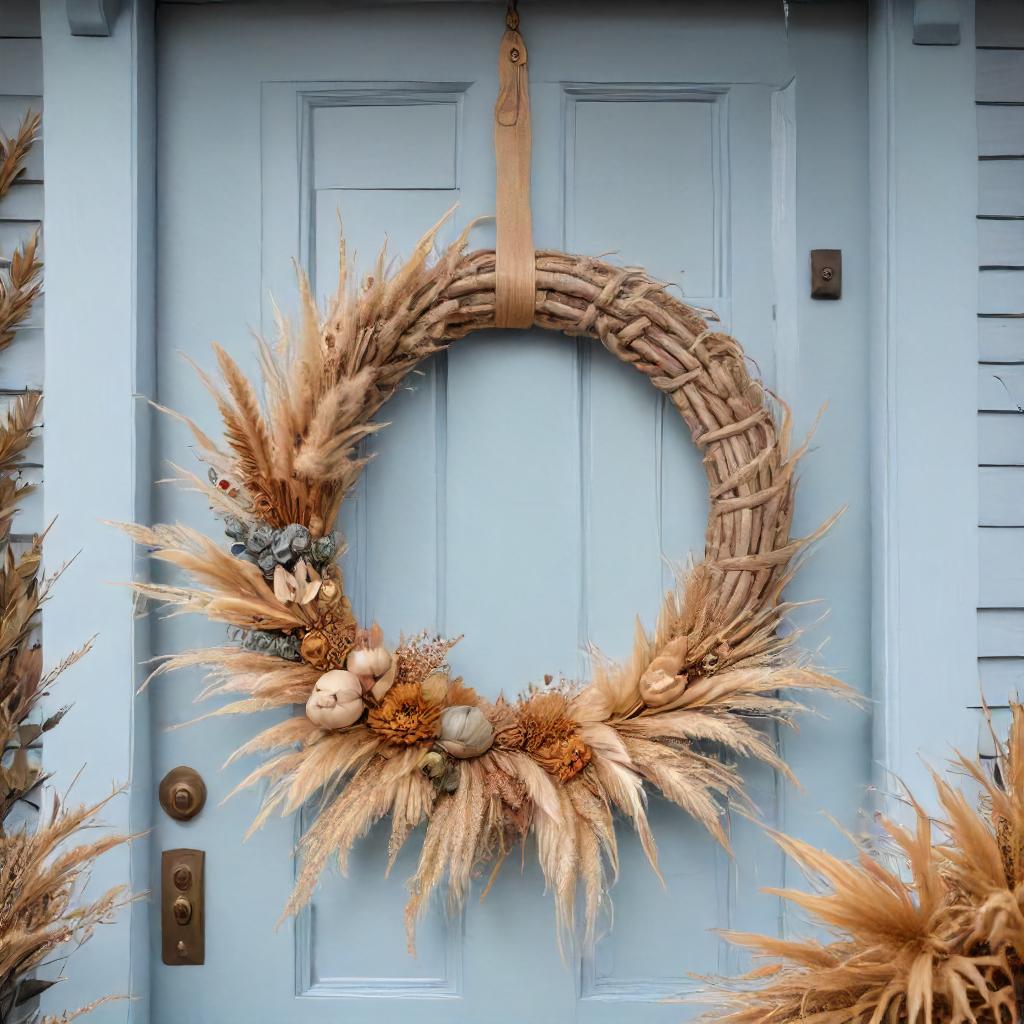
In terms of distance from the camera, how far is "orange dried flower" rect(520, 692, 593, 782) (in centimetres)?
107

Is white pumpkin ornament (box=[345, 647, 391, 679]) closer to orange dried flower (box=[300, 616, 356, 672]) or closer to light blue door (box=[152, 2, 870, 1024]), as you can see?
orange dried flower (box=[300, 616, 356, 672])

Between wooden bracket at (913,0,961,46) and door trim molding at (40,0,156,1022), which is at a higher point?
wooden bracket at (913,0,961,46)

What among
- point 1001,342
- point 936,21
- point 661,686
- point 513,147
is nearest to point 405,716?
point 661,686

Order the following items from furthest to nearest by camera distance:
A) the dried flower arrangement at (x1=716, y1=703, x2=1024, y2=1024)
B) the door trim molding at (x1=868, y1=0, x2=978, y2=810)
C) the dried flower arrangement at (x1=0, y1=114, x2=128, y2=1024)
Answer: the door trim molding at (x1=868, y1=0, x2=978, y2=810) < the dried flower arrangement at (x1=0, y1=114, x2=128, y2=1024) < the dried flower arrangement at (x1=716, y1=703, x2=1024, y2=1024)

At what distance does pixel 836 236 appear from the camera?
3.87 feet

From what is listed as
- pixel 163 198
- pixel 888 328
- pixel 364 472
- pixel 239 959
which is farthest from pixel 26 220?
pixel 888 328

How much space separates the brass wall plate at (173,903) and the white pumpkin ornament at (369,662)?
0.38m

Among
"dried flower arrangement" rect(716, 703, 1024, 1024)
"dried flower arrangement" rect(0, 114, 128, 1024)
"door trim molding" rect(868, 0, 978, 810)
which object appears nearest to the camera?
"dried flower arrangement" rect(716, 703, 1024, 1024)

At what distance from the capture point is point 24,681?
3.68 ft

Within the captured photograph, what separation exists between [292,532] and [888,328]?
2.69 ft

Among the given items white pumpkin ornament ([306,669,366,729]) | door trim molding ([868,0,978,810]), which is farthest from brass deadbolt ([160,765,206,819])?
door trim molding ([868,0,978,810])

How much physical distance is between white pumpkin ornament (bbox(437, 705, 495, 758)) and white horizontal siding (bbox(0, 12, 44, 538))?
0.61 m

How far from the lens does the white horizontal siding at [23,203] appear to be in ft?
3.77

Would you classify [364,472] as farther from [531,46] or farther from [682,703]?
[531,46]
